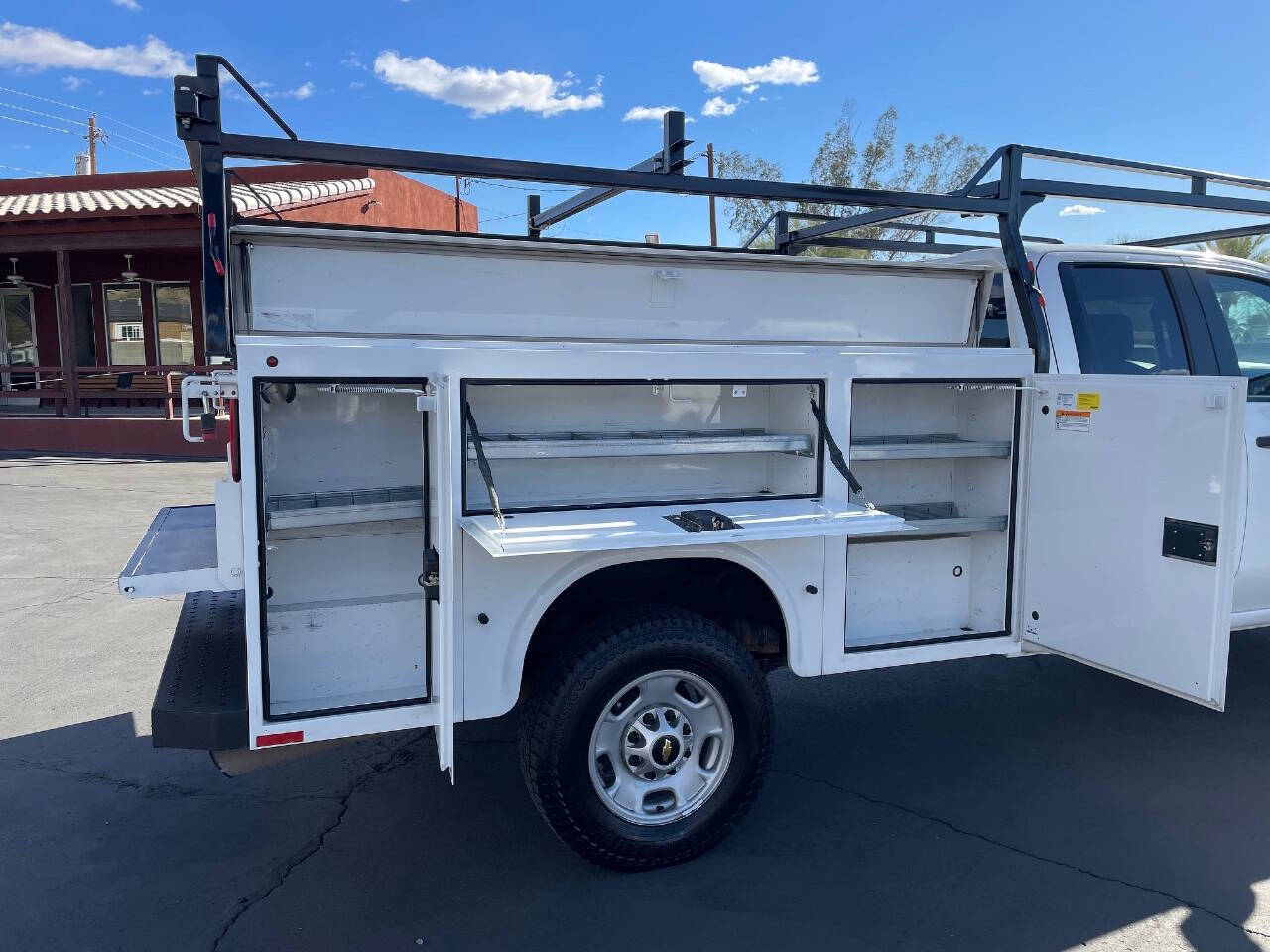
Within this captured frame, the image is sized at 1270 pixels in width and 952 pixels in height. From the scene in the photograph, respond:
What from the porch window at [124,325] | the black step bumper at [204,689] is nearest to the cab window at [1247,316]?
the black step bumper at [204,689]

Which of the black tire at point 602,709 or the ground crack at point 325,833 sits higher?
the black tire at point 602,709

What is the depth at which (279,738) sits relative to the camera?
2.99m

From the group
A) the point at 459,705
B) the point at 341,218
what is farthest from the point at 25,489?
the point at 459,705

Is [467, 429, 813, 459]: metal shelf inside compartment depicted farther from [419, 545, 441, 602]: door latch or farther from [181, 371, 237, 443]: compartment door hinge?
[181, 371, 237, 443]: compartment door hinge

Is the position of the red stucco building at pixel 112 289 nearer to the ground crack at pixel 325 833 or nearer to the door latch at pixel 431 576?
the ground crack at pixel 325 833

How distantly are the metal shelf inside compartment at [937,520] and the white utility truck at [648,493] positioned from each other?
0.6 inches

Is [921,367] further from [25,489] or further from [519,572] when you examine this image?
[25,489]

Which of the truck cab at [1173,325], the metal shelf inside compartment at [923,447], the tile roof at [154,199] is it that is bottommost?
the metal shelf inside compartment at [923,447]

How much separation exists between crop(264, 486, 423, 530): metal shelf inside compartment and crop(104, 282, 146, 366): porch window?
1949 centimetres

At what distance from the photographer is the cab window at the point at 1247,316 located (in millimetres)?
4750

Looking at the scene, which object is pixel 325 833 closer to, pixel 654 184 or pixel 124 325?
pixel 654 184

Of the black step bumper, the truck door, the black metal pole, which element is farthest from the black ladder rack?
the black step bumper

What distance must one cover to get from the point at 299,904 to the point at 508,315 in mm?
2260

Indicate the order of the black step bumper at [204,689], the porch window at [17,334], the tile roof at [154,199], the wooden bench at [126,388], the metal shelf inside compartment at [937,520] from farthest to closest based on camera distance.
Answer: the porch window at [17,334] → the wooden bench at [126,388] → the tile roof at [154,199] → the metal shelf inside compartment at [937,520] → the black step bumper at [204,689]
